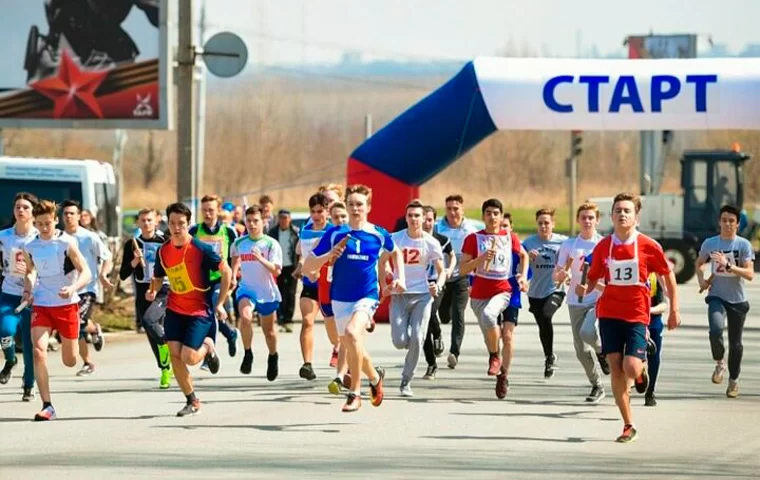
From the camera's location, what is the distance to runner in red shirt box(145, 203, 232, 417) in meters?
13.4

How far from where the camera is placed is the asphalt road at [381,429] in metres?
10.8

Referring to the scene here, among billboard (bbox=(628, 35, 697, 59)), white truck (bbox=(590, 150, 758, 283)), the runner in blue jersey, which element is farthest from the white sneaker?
billboard (bbox=(628, 35, 697, 59))

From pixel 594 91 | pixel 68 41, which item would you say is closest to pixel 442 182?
pixel 68 41

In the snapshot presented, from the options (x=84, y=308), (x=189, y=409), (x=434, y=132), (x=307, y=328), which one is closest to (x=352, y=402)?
(x=189, y=409)

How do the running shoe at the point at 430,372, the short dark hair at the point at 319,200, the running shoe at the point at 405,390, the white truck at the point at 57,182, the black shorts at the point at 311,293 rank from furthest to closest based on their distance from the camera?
1. the white truck at the point at 57,182
2. the black shorts at the point at 311,293
3. the running shoe at the point at 430,372
4. the short dark hair at the point at 319,200
5. the running shoe at the point at 405,390

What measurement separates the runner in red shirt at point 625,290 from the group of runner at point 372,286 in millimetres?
10

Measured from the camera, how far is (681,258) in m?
37.4

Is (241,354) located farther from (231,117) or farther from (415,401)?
(231,117)

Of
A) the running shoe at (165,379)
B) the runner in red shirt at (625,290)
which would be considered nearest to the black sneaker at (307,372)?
the running shoe at (165,379)

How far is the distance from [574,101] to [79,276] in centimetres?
1073

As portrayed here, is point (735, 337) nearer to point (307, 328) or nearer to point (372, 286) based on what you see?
point (372, 286)

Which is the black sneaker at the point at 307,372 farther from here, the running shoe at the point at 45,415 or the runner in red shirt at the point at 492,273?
the running shoe at the point at 45,415

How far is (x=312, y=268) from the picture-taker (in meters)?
13.5

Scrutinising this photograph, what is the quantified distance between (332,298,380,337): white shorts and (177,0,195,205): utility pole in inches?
442
